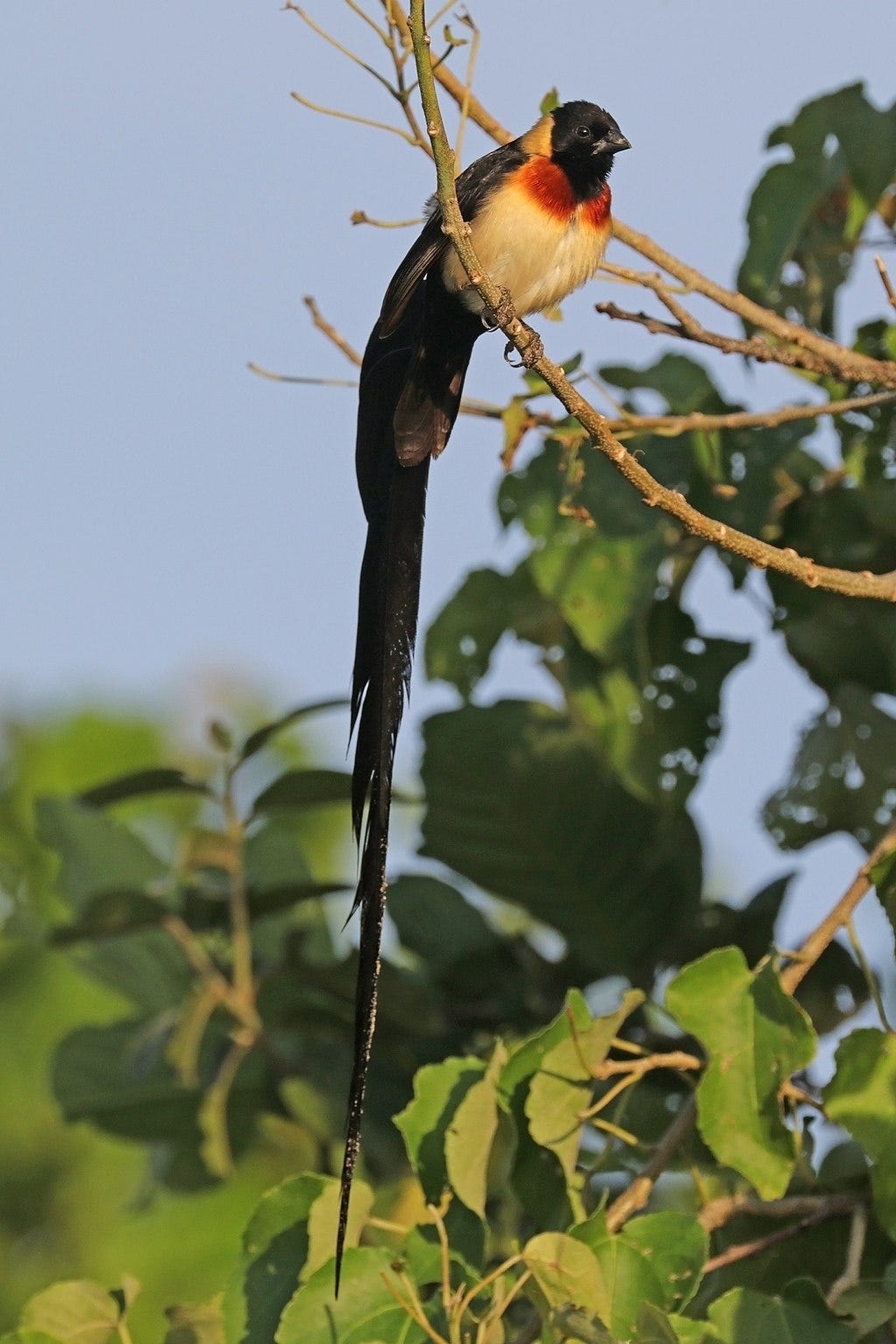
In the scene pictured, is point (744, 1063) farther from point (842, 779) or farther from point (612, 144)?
point (612, 144)

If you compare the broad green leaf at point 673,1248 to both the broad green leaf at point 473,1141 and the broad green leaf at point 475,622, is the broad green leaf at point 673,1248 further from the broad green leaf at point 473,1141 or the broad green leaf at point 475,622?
the broad green leaf at point 475,622

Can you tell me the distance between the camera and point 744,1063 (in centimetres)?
165

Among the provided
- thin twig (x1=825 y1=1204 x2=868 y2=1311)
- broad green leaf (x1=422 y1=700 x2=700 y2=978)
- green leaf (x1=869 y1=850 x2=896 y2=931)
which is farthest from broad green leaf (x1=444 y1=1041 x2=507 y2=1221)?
broad green leaf (x1=422 y1=700 x2=700 y2=978)

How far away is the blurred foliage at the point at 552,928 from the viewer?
170 centimetres

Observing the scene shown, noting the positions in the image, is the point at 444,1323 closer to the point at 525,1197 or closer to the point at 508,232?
the point at 525,1197

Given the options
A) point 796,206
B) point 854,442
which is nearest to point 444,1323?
point 854,442

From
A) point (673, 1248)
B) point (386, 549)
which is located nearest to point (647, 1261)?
point (673, 1248)

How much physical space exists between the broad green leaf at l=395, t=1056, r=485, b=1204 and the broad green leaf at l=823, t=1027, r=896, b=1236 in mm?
391

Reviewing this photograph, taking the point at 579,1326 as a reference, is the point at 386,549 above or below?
above

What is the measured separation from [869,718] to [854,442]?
41cm

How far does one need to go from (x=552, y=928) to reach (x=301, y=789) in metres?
0.46

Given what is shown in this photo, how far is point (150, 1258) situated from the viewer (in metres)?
5.89

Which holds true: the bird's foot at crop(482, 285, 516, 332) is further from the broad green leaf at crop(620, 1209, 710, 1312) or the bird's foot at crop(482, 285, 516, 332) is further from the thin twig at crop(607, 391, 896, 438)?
the broad green leaf at crop(620, 1209, 710, 1312)

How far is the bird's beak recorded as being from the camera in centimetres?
237
